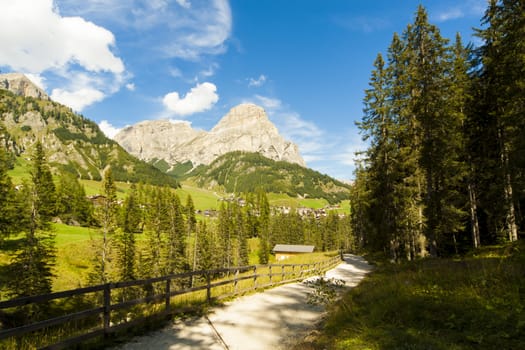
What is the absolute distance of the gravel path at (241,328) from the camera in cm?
702

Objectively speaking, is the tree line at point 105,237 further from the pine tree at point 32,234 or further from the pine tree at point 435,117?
the pine tree at point 435,117

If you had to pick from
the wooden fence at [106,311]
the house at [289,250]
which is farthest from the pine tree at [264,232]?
the wooden fence at [106,311]

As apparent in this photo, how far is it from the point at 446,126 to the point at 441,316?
16206mm

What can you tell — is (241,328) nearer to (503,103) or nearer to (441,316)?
(441,316)

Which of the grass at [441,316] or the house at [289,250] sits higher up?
the grass at [441,316]

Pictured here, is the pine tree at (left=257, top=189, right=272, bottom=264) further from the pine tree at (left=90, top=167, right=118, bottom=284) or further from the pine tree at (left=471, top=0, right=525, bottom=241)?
the pine tree at (left=471, top=0, right=525, bottom=241)

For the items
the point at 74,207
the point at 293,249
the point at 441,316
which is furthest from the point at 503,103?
the point at 74,207

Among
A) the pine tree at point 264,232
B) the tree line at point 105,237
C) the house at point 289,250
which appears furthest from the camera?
the pine tree at point 264,232

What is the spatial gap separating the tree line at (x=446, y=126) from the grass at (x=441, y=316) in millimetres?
11924

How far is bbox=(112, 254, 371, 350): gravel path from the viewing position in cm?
702

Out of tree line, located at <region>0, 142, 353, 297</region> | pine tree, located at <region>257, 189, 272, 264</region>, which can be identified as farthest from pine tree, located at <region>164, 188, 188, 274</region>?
pine tree, located at <region>257, 189, 272, 264</region>

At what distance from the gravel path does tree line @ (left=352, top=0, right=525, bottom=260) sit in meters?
13.0

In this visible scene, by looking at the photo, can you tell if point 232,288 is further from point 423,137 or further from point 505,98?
point 505,98

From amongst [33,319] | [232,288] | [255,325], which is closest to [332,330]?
[255,325]
